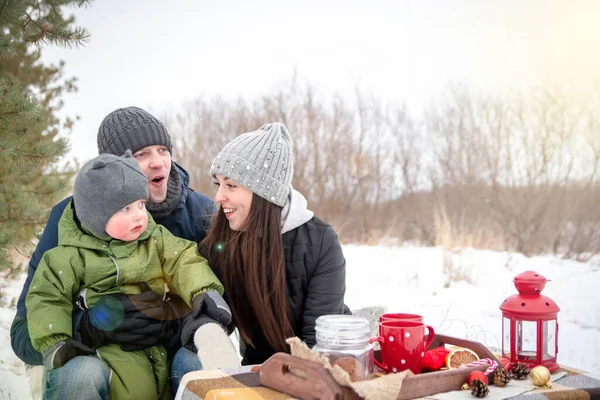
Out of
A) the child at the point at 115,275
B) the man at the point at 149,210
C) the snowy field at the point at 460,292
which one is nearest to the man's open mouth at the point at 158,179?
the man at the point at 149,210

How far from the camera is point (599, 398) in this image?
4.69ft

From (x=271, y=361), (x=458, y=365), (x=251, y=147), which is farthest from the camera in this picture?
(x=251, y=147)

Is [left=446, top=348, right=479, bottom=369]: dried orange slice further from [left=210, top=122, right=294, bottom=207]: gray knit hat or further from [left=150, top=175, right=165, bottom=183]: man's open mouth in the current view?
[left=150, top=175, right=165, bottom=183]: man's open mouth

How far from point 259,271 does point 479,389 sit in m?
1.01

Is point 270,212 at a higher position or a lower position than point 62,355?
higher

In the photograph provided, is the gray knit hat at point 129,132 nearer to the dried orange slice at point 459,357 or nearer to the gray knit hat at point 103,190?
the gray knit hat at point 103,190

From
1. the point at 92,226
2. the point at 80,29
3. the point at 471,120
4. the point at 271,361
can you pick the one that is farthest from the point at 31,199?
the point at 471,120

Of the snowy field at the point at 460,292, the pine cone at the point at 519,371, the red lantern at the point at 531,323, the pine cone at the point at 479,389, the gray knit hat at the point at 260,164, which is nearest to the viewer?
the pine cone at the point at 479,389

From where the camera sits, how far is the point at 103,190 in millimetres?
2006

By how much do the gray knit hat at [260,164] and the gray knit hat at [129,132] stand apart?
423 mm

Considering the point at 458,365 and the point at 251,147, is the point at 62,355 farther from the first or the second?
the point at 458,365

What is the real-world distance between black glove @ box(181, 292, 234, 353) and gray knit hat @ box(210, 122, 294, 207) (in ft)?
1.41

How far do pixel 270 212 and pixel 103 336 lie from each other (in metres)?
0.70

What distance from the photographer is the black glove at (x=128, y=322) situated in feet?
6.40
